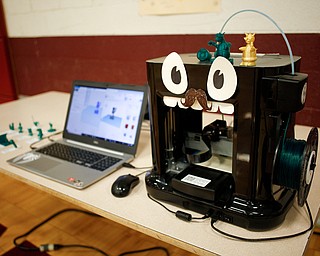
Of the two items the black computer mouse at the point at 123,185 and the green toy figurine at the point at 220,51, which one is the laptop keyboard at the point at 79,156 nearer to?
the black computer mouse at the point at 123,185

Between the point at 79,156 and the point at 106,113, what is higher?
the point at 106,113

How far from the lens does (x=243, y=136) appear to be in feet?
2.40

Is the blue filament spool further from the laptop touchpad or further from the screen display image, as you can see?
the laptop touchpad

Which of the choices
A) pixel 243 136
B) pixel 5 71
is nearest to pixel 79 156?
pixel 243 136

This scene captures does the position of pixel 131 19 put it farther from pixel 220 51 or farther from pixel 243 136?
pixel 243 136

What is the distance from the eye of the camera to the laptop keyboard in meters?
1.10

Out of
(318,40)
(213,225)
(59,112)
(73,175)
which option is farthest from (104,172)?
(318,40)

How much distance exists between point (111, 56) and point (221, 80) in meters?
1.52

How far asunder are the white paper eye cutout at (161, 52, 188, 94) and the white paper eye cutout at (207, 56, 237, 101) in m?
0.07

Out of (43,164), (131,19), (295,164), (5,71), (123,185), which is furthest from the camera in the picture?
(5,71)

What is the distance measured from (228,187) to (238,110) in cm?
22

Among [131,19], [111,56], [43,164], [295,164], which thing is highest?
[131,19]

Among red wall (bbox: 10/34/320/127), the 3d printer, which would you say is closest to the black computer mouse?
the 3d printer

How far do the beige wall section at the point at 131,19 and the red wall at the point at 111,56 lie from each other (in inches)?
1.7
